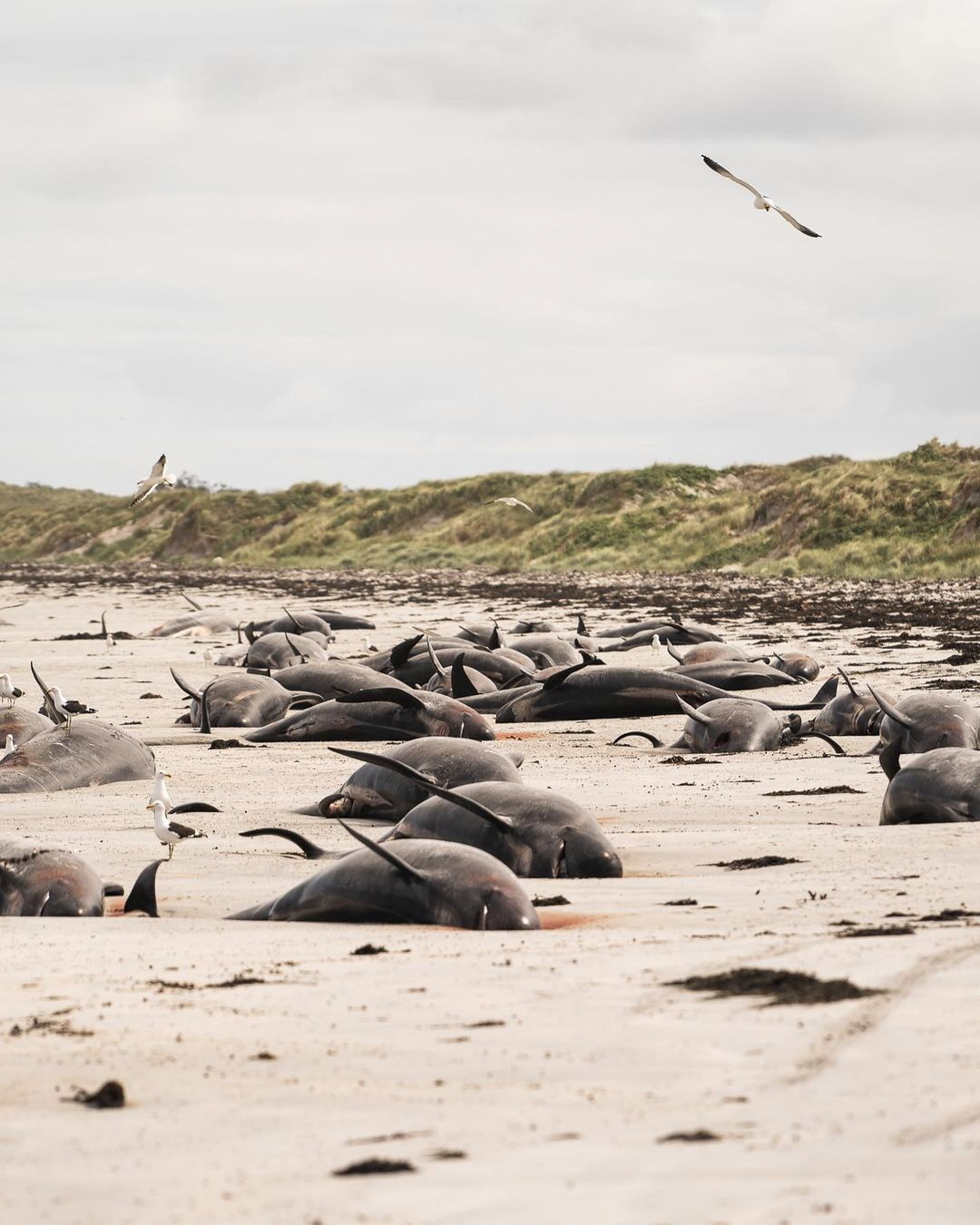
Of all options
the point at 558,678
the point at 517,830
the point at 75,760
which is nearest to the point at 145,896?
the point at 517,830

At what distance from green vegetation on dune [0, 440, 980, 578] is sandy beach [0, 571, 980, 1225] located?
1229 inches

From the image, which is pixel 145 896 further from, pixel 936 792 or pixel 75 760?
pixel 75 760

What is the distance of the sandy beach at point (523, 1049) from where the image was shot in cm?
282

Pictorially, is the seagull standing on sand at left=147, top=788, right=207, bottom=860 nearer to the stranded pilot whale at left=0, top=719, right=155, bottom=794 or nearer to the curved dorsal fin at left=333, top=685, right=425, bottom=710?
the stranded pilot whale at left=0, top=719, right=155, bottom=794

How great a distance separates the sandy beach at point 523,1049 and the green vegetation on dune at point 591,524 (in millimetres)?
31205

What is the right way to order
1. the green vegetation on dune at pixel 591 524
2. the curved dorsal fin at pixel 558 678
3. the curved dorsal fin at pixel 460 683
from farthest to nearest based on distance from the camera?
the green vegetation on dune at pixel 591 524, the curved dorsal fin at pixel 460 683, the curved dorsal fin at pixel 558 678

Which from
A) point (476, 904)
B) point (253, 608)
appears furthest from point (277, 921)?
point (253, 608)

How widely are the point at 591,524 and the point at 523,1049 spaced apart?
5614 cm

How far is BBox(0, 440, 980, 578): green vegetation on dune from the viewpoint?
144ft

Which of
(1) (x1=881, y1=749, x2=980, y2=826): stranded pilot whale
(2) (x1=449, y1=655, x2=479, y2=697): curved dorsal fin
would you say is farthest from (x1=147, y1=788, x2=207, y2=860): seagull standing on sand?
(2) (x1=449, y1=655, x2=479, y2=697): curved dorsal fin

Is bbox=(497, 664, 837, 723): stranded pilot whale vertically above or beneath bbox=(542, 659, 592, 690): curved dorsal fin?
beneath

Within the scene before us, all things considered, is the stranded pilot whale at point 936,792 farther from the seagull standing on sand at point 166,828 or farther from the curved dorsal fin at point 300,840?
the seagull standing on sand at point 166,828

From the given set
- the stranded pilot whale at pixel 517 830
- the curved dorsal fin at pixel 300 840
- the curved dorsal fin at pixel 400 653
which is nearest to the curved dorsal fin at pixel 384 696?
the curved dorsal fin at pixel 400 653

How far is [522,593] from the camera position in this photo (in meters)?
36.9
